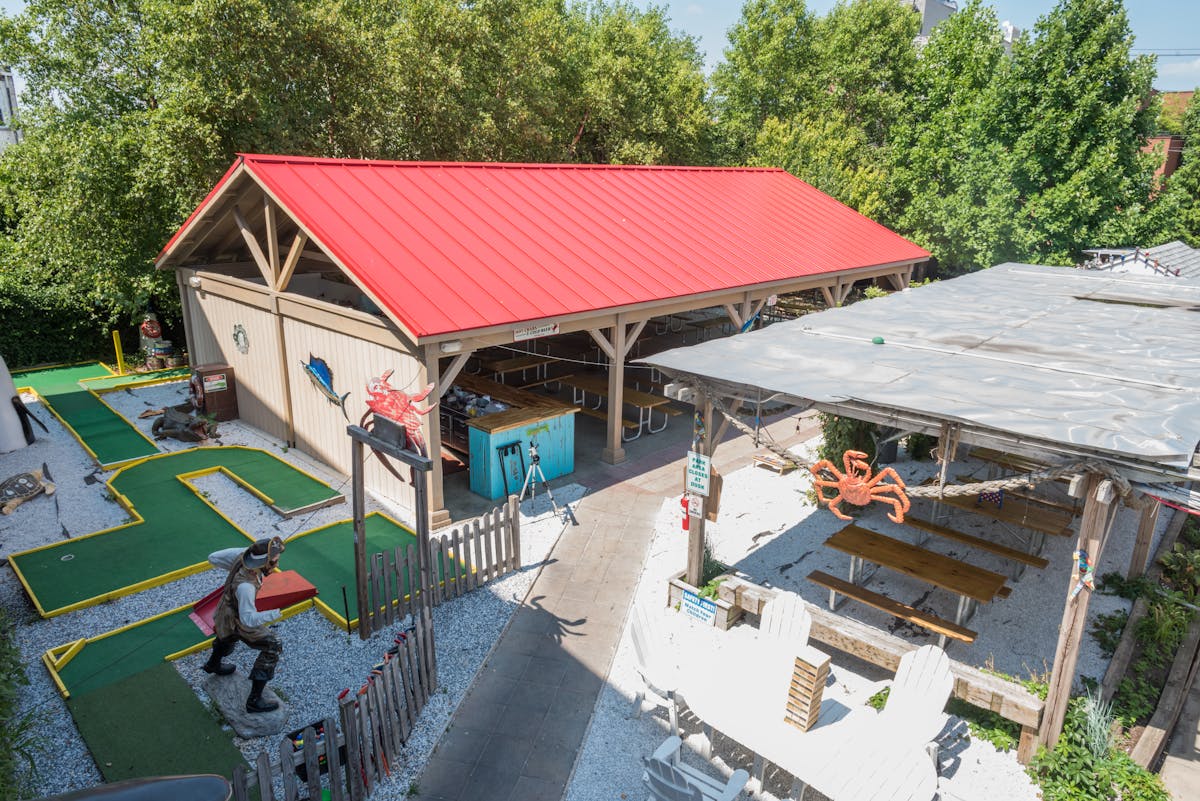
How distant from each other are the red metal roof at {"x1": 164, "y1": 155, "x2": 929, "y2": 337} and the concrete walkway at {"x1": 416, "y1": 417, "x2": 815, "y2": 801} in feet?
11.4

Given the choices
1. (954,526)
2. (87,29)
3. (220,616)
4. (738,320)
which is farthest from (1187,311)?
(87,29)

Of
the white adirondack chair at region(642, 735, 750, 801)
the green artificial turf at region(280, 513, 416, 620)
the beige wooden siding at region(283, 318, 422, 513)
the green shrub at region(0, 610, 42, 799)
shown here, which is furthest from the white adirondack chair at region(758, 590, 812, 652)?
the green shrub at region(0, 610, 42, 799)

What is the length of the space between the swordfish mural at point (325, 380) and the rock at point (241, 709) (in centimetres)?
570

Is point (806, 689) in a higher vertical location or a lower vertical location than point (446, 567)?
higher

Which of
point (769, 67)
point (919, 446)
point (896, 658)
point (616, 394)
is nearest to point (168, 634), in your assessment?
point (616, 394)

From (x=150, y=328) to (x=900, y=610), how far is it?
64.8ft

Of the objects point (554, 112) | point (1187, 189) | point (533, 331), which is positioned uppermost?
point (554, 112)

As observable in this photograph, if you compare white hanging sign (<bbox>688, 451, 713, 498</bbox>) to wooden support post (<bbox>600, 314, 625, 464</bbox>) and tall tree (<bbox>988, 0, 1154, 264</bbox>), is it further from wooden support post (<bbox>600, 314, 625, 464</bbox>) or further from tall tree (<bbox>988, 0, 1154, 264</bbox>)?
tall tree (<bbox>988, 0, 1154, 264</bbox>)

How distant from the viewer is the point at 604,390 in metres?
15.6

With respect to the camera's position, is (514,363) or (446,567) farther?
(514,363)

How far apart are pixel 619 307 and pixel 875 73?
31.1 meters

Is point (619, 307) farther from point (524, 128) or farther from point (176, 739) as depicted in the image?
point (524, 128)

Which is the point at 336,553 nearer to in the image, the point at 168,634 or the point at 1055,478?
the point at 168,634

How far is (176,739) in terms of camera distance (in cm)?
664
